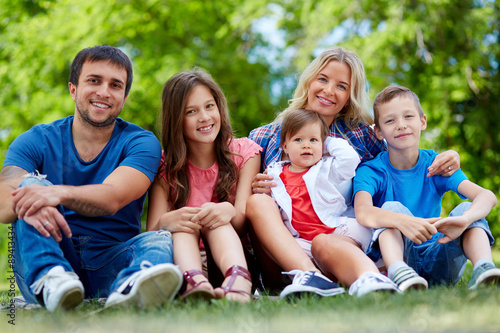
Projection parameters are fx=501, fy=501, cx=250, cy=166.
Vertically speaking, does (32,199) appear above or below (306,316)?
above

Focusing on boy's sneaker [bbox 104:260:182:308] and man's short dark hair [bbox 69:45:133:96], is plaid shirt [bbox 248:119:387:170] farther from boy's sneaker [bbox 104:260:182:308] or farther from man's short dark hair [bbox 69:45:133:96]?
boy's sneaker [bbox 104:260:182:308]

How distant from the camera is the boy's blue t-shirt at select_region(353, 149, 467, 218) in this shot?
119 inches

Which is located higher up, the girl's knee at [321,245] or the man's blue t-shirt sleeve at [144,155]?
the man's blue t-shirt sleeve at [144,155]

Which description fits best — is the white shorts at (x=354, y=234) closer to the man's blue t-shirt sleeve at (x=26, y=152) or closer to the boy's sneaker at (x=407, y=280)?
the boy's sneaker at (x=407, y=280)

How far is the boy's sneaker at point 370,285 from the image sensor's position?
2266 millimetres

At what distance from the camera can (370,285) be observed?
2.28 m

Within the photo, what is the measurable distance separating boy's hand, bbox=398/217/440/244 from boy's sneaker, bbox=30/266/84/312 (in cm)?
162

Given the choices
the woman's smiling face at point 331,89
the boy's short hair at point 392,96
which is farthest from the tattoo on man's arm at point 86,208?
the boy's short hair at point 392,96

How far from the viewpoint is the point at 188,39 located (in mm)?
12414

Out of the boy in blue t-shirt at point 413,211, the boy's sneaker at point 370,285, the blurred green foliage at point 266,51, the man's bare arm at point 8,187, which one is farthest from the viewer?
the blurred green foliage at point 266,51


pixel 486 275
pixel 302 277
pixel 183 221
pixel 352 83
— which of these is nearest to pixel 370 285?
pixel 302 277

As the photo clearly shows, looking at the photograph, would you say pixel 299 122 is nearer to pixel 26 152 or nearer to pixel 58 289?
pixel 26 152

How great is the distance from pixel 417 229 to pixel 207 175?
4.55ft

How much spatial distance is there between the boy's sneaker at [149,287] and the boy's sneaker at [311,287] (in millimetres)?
540
